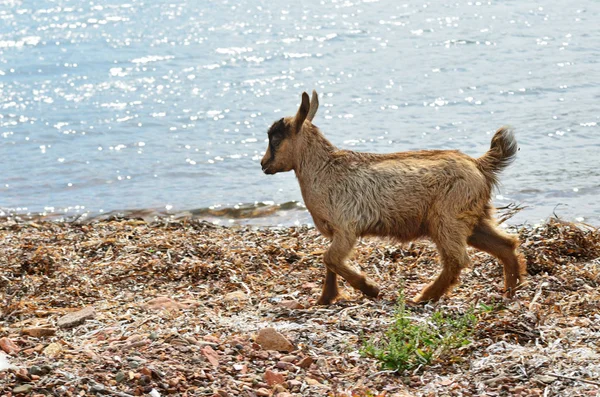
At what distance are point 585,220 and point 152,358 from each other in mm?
6037

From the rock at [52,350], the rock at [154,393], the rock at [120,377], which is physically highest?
the rock at [120,377]

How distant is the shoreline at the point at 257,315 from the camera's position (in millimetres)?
5113

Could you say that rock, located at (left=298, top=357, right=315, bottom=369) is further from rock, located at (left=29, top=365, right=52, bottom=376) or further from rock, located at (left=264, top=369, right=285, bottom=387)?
Answer: rock, located at (left=29, top=365, right=52, bottom=376)

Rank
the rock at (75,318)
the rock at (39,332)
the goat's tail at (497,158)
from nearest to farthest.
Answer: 1. the rock at (39,332)
2. the rock at (75,318)
3. the goat's tail at (497,158)

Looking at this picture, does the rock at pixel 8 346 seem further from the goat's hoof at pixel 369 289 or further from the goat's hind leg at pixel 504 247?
the goat's hind leg at pixel 504 247

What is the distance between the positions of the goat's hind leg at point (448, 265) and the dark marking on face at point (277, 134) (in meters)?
1.52

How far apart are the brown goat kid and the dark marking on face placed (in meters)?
0.15

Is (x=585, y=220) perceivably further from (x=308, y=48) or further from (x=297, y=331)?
Answer: (x=308, y=48)

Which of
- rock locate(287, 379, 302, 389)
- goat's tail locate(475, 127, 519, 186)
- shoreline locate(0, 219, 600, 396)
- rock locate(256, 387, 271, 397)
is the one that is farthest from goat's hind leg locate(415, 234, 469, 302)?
rock locate(256, 387, 271, 397)

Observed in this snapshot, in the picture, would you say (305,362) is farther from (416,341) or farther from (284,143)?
(284,143)

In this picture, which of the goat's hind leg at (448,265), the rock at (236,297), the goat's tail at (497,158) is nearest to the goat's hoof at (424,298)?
the goat's hind leg at (448,265)

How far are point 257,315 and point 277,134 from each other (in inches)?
61.4

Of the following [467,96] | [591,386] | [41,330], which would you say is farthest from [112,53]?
[591,386]

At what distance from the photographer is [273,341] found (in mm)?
5684
